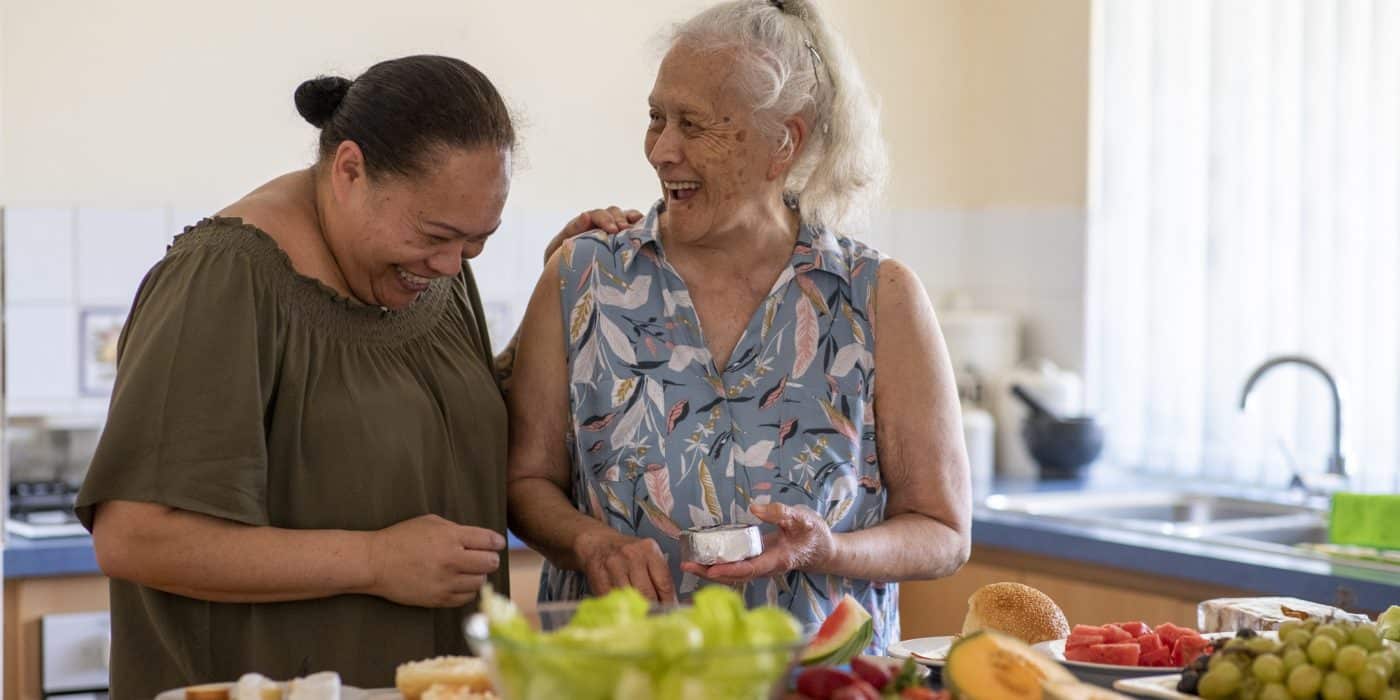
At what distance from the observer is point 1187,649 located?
159 centimetres

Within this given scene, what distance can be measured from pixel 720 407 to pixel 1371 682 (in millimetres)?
885

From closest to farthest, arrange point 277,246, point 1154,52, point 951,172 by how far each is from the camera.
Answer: point 277,246, point 1154,52, point 951,172

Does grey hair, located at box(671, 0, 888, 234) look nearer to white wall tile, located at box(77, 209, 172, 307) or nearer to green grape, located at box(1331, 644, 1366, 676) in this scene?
green grape, located at box(1331, 644, 1366, 676)

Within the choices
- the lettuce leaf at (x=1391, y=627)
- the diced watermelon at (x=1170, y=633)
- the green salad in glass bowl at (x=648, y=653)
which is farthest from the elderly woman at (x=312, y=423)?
the lettuce leaf at (x=1391, y=627)

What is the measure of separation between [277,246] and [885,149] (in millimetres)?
894

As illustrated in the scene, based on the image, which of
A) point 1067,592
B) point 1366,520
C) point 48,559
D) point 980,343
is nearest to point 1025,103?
point 980,343

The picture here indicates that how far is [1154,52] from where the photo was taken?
4.00m

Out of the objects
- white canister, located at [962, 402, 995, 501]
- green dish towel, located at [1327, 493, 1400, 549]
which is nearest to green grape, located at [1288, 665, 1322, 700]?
green dish towel, located at [1327, 493, 1400, 549]

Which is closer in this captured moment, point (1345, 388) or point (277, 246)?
point (277, 246)

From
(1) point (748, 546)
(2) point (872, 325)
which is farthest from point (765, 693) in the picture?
(2) point (872, 325)

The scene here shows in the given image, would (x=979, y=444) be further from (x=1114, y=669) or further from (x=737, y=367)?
(x=1114, y=669)

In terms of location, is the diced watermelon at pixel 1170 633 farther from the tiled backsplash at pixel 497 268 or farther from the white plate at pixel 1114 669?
the tiled backsplash at pixel 497 268

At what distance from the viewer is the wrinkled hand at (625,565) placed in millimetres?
1777

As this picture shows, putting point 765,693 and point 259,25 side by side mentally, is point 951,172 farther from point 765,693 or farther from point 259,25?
point 765,693
